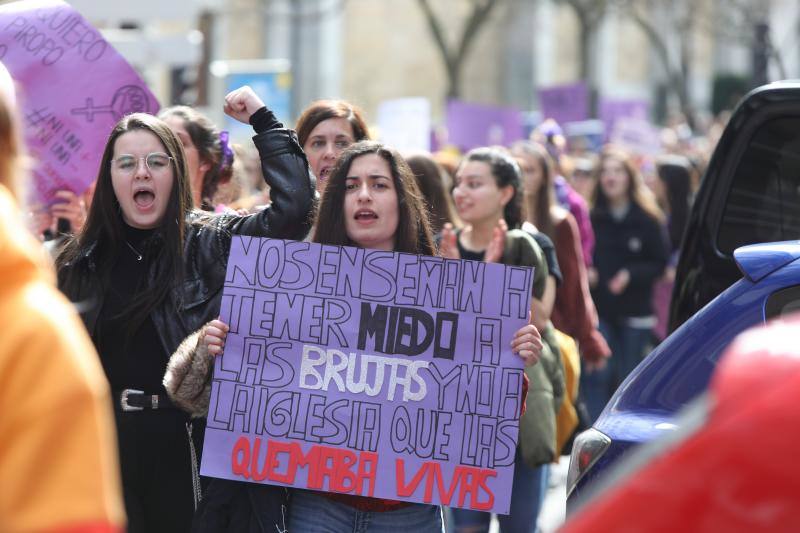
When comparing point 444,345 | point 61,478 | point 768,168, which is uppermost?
point 768,168

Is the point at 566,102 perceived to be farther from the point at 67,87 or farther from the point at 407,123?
the point at 67,87

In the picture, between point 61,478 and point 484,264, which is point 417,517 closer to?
point 484,264

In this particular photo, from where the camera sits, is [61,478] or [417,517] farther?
[417,517]

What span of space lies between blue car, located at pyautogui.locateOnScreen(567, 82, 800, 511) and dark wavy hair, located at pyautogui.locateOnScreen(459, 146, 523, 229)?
1.30 m

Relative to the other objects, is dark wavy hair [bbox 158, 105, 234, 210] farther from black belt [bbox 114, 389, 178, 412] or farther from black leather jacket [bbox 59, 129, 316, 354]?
black belt [bbox 114, 389, 178, 412]

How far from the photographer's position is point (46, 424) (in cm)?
194

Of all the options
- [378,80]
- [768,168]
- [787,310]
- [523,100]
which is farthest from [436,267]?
[523,100]

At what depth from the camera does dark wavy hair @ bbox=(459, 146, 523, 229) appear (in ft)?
20.8

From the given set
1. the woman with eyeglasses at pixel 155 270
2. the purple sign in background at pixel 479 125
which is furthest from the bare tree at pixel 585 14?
the woman with eyeglasses at pixel 155 270

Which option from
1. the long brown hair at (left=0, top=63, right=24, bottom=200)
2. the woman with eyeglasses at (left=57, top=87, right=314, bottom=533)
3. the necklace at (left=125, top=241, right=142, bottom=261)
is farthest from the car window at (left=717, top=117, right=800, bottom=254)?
the long brown hair at (left=0, top=63, right=24, bottom=200)

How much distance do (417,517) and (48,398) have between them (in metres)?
2.23

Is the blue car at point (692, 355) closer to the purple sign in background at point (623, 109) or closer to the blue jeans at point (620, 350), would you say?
the blue jeans at point (620, 350)

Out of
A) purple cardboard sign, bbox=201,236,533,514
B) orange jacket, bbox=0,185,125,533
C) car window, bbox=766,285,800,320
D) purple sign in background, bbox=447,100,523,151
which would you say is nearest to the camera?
orange jacket, bbox=0,185,125,533

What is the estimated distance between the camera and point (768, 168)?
5.13m
